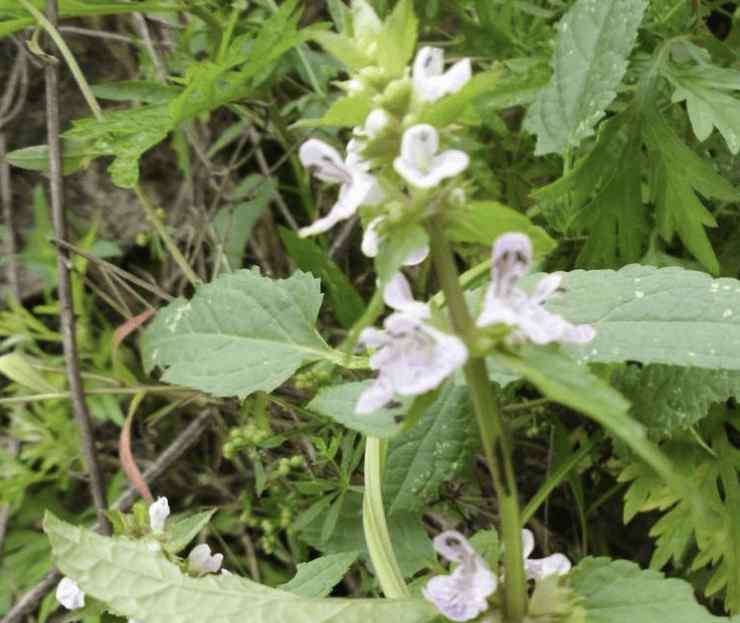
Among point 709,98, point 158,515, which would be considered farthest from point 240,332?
point 709,98

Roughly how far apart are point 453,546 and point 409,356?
0.18m

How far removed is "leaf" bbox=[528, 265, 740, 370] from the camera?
86cm

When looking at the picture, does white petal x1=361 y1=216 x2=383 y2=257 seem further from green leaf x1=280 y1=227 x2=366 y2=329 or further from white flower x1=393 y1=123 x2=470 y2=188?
green leaf x1=280 y1=227 x2=366 y2=329

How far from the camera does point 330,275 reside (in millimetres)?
1438

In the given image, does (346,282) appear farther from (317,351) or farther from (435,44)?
(435,44)

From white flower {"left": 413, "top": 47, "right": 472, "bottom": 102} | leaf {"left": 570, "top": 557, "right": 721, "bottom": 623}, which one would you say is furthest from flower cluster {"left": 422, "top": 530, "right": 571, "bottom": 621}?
white flower {"left": 413, "top": 47, "right": 472, "bottom": 102}

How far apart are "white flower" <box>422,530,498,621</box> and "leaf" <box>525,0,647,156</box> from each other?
63cm

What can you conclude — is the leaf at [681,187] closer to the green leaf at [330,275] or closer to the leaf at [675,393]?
the leaf at [675,393]

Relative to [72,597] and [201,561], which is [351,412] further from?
[72,597]

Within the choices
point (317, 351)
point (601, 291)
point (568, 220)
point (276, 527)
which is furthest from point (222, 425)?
point (601, 291)

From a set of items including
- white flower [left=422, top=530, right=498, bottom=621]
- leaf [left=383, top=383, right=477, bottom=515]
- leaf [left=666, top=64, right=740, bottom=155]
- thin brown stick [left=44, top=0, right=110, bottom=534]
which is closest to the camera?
white flower [left=422, top=530, right=498, bottom=621]

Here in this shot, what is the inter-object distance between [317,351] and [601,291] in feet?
1.11

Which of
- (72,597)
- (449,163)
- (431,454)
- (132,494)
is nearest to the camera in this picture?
(449,163)

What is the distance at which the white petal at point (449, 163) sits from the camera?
23.8 inches
